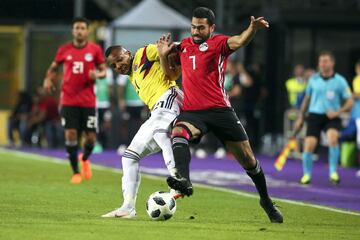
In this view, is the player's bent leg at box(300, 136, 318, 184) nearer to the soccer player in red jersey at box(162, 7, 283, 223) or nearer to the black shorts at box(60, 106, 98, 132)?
the black shorts at box(60, 106, 98, 132)

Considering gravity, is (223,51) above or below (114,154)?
above

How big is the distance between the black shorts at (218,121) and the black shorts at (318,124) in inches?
307

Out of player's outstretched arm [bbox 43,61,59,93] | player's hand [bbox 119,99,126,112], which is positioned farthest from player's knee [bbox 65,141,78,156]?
player's hand [bbox 119,99,126,112]

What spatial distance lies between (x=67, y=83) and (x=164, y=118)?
6.21 metres

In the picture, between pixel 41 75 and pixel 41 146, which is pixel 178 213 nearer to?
pixel 41 146

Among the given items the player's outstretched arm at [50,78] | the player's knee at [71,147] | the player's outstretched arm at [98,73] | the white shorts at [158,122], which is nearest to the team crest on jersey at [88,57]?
the player's outstretched arm at [98,73]

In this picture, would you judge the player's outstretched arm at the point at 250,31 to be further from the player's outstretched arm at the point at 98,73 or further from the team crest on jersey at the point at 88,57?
the team crest on jersey at the point at 88,57

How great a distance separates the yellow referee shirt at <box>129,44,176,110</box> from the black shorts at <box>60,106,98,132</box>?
5711 mm

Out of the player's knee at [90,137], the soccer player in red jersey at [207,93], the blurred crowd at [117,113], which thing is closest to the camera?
the soccer player in red jersey at [207,93]

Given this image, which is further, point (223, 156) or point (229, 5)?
point (229, 5)

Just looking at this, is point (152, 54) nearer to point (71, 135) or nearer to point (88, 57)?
point (88, 57)

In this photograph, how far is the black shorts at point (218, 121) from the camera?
1211 cm

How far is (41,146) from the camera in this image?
33688 mm

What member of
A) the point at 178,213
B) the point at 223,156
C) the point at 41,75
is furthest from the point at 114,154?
the point at 178,213
